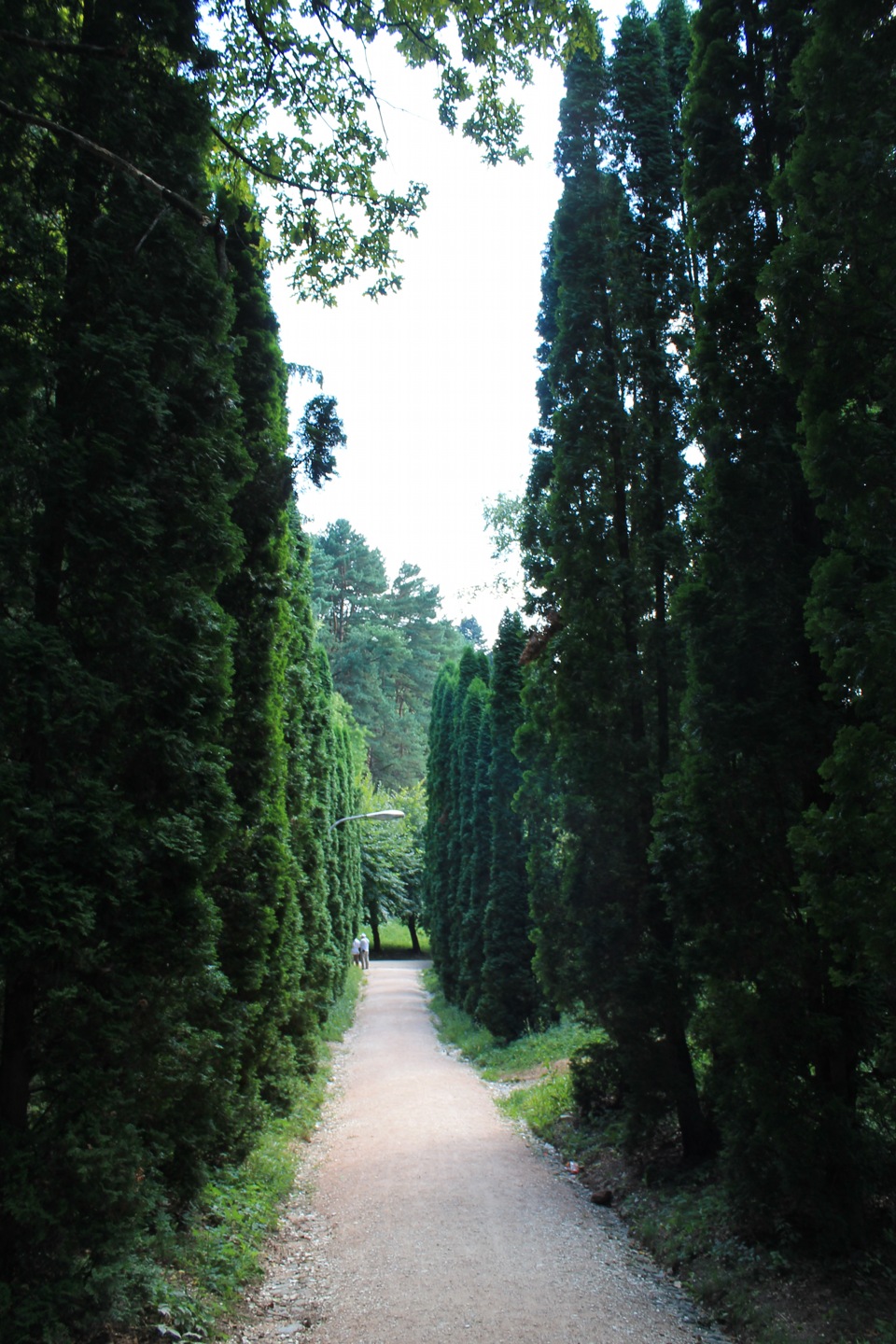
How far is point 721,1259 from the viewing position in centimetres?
562

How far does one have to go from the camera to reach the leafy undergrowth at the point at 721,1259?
4.56m

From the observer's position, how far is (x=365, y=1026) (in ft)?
71.4

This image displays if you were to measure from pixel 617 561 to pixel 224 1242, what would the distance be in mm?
6638

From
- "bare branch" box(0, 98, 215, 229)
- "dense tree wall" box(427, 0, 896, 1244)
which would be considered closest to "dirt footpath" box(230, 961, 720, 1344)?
"dense tree wall" box(427, 0, 896, 1244)

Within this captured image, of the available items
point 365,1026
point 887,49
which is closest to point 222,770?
point 887,49

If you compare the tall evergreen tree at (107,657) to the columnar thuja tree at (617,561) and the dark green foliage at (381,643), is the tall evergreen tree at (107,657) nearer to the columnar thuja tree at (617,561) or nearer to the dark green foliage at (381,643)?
the columnar thuja tree at (617,561)

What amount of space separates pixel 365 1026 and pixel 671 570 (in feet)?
54.2

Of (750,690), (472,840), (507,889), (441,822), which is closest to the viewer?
(750,690)

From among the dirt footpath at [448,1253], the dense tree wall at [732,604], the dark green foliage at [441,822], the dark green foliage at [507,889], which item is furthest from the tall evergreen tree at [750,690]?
the dark green foliage at [441,822]

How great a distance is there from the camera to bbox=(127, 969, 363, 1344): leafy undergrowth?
4.68 meters

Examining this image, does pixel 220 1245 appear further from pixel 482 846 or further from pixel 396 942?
pixel 396 942

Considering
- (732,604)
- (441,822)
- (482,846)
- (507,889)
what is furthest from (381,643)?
(732,604)

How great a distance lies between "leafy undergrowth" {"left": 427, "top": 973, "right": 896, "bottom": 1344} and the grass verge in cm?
272

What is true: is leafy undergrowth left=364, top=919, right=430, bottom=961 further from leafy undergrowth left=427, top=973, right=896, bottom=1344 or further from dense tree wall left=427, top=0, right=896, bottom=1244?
dense tree wall left=427, top=0, right=896, bottom=1244
